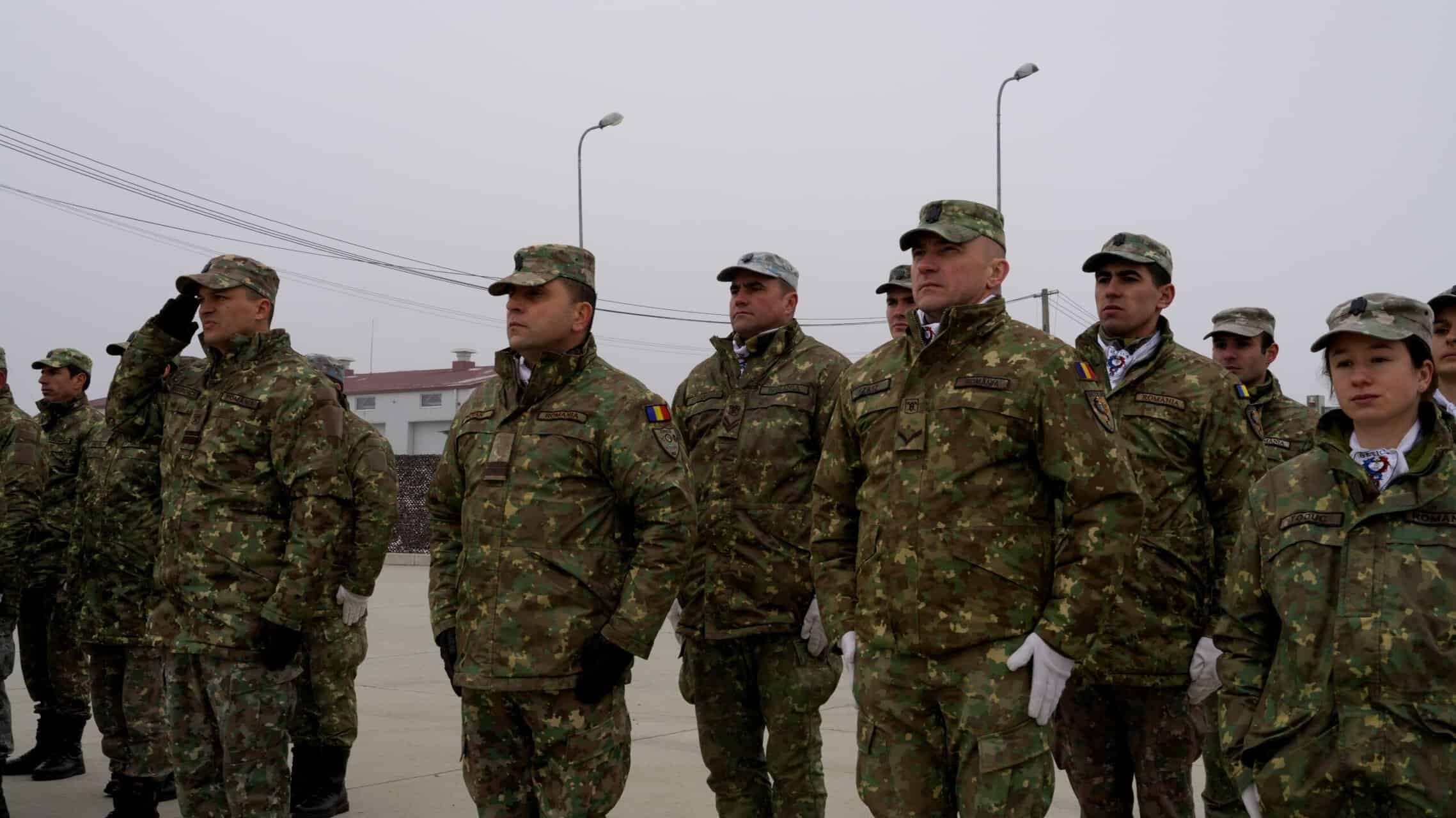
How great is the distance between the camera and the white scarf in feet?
14.8

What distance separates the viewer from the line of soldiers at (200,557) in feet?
14.8

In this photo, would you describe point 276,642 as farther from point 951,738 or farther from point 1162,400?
point 1162,400

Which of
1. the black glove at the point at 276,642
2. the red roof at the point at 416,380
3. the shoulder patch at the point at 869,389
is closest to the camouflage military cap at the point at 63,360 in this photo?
the black glove at the point at 276,642

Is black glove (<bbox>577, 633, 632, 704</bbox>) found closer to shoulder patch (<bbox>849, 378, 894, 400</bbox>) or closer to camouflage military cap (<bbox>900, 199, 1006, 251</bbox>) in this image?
shoulder patch (<bbox>849, 378, 894, 400</bbox>)

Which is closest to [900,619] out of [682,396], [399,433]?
[682,396]

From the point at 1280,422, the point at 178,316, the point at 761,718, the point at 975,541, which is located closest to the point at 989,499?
the point at 975,541

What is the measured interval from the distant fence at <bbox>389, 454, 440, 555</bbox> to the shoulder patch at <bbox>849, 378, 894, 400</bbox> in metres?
19.7

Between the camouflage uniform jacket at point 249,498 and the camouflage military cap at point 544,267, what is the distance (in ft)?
3.54

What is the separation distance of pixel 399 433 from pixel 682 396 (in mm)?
46212

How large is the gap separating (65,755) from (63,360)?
231 cm

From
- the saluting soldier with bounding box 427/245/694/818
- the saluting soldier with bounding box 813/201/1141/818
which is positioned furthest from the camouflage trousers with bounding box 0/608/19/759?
the saluting soldier with bounding box 813/201/1141/818

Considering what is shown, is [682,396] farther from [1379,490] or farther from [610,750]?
[1379,490]

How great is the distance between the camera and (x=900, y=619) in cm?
333

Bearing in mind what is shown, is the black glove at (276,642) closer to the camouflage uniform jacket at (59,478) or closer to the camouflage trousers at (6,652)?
the camouflage trousers at (6,652)
